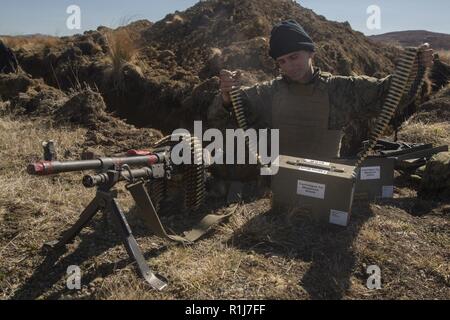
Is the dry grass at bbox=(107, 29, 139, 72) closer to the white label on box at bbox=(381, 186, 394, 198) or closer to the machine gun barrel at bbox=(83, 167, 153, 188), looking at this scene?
the machine gun barrel at bbox=(83, 167, 153, 188)

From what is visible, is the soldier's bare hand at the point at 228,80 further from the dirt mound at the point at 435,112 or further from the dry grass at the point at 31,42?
the dry grass at the point at 31,42

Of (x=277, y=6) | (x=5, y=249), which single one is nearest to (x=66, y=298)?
(x=5, y=249)

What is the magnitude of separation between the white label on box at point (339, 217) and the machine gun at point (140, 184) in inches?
37.2

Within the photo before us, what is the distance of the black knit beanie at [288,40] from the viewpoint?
4.32m

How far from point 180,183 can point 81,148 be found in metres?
2.30

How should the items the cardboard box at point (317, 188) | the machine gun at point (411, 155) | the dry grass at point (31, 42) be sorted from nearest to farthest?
the cardboard box at point (317, 188), the machine gun at point (411, 155), the dry grass at point (31, 42)

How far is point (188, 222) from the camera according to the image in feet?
14.4

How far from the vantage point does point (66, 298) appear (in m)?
3.17

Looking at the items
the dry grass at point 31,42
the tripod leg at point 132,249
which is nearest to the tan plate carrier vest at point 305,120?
the tripod leg at point 132,249

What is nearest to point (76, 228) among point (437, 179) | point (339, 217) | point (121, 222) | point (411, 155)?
point (121, 222)

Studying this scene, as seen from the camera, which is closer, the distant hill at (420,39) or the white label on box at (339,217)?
the white label on box at (339,217)

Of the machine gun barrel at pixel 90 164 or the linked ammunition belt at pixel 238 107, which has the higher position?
the linked ammunition belt at pixel 238 107

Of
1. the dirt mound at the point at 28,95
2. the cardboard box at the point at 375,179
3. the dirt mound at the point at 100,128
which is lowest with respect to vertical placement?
the cardboard box at the point at 375,179

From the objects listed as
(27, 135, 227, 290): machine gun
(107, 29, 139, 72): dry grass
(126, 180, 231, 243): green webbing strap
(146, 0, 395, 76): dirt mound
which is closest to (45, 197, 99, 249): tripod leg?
(27, 135, 227, 290): machine gun
